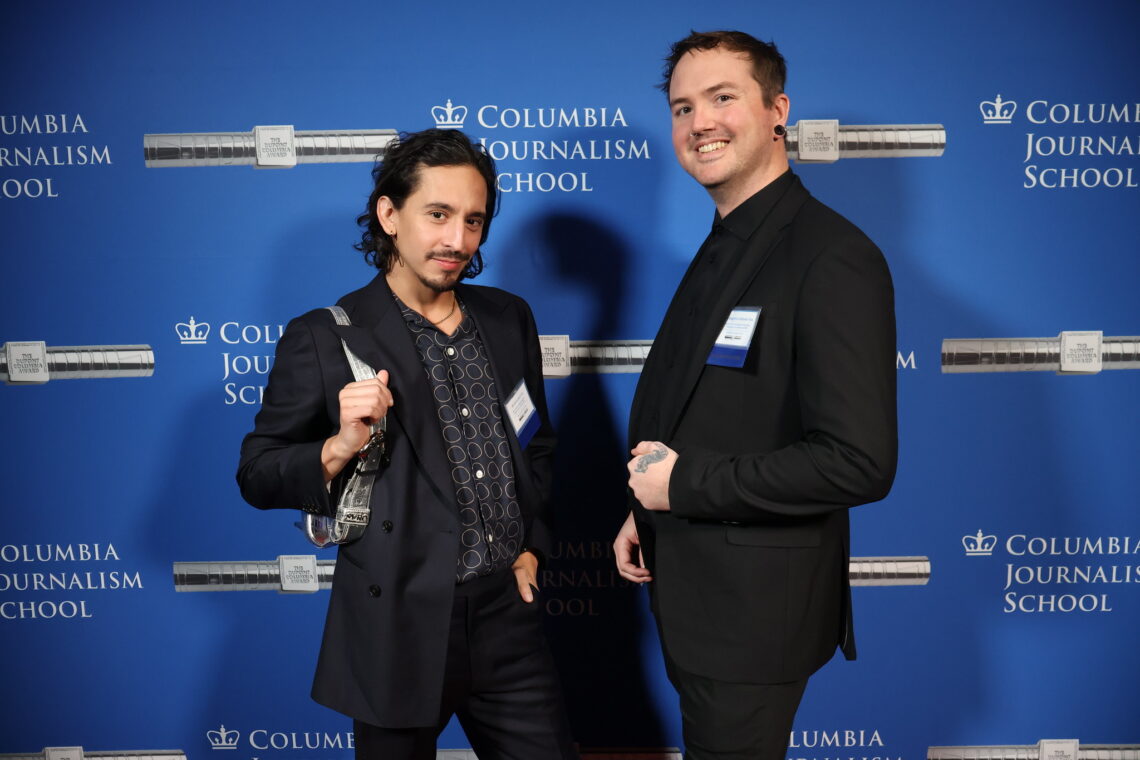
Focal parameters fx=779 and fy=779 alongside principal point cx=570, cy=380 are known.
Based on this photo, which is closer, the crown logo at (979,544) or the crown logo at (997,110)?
the crown logo at (997,110)

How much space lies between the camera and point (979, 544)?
2.59 m

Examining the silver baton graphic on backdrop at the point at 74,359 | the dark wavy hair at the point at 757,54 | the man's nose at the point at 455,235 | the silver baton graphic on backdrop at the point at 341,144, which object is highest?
the silver baton graphic on backdrop at the point at 341,144

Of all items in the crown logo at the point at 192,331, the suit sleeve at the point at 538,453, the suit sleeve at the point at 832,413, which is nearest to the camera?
the suit sleeve at the point at 832,413

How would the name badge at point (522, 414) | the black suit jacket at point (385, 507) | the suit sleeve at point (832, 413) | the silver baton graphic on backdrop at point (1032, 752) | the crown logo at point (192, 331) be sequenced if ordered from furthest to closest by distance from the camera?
the silver baton graphic on backdrop at point (1032, 752)
the crown logo at point (192, 331)
the name badge at point (522, 414)
the black suit jacket at point (385, 507)
the suit sleeve at point (832, 413)

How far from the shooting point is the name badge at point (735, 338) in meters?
1.43

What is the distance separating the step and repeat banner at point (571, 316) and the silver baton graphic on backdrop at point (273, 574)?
0.01 m

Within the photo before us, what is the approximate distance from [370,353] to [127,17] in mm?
1679

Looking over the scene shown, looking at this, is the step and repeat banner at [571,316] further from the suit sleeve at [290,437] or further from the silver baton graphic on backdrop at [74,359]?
the suit sleeve at [290,437]

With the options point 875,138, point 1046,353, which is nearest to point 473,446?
point 875,138

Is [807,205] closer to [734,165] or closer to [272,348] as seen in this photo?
[734,165]

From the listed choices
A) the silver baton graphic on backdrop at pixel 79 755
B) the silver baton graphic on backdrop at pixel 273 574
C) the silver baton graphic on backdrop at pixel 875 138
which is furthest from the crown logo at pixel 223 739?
the silver baton graphic on backdrop at pixel 875 138

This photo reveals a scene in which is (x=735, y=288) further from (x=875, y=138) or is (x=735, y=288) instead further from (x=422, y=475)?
Answer: (x=875, y=138)

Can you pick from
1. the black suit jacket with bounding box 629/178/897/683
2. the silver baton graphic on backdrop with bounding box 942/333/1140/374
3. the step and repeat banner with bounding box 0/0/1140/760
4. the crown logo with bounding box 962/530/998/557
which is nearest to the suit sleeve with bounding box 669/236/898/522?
the black suit jacket with bounding box 629/178/897/683

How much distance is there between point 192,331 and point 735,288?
6.13ft
